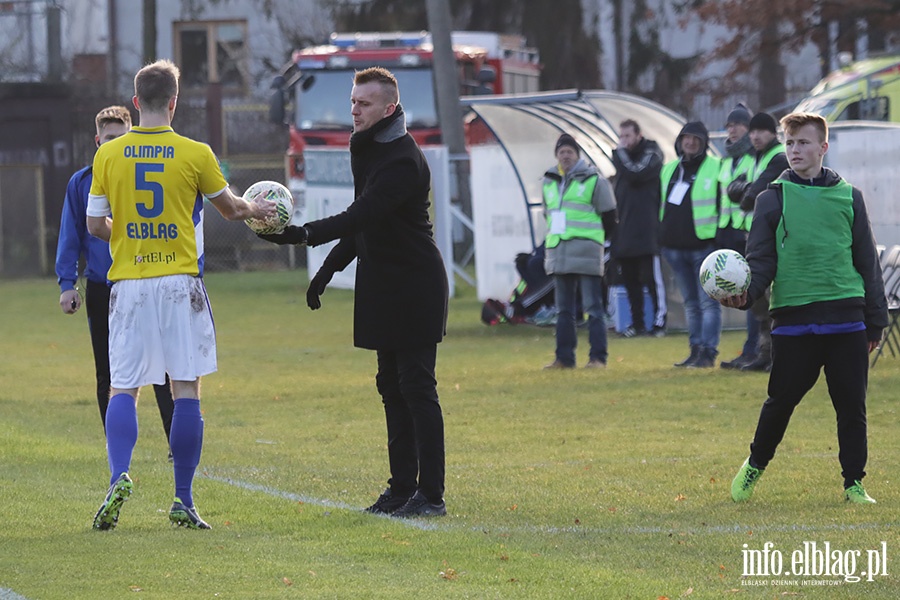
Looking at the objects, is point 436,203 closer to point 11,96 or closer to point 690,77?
point 11,96

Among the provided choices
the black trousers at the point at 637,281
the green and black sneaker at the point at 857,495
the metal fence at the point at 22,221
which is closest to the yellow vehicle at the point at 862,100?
the black trousers at the point at 637,281

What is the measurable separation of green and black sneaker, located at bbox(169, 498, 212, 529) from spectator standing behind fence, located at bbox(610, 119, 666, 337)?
29.1 feet

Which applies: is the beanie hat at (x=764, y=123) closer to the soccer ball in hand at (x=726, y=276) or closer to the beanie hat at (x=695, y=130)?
the beanie hat at (x=695, y=130)

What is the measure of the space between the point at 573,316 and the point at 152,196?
761cm

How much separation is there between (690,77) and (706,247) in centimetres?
2724

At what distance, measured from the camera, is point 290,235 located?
709 centimetres

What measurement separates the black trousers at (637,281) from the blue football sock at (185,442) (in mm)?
9411

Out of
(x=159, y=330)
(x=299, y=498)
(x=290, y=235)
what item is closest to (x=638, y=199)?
(x=299, y=498)

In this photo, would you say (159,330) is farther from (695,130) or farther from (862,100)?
(862,100)

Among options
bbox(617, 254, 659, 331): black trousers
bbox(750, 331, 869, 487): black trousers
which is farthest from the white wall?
bbox(750, 331, 869, 487): black trousers

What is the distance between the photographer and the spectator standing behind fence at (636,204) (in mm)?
15500

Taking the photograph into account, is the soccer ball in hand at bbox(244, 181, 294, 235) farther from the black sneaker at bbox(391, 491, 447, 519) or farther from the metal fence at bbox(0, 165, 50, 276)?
the metal fence at bbox(0, 165, 50, 276)

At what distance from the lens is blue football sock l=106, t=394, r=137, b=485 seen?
279 inches

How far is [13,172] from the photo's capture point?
100ft
